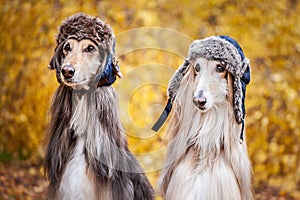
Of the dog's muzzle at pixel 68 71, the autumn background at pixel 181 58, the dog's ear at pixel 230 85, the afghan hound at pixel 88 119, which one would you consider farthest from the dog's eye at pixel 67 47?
the autumn background at pixel 181 58

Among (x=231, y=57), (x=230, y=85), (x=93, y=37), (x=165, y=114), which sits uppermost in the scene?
(x=93, y=37)

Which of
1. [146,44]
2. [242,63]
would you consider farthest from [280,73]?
[242,63]

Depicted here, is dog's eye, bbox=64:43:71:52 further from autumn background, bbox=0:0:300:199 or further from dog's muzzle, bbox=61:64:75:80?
autumn background, bbox=0:0:300:199

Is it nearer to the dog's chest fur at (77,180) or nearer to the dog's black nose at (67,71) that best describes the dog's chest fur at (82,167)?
the dog's chest fur at (77,180)

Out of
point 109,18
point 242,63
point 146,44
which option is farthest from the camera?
point 109,18

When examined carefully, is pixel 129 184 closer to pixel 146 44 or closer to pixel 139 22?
pixel 146 44

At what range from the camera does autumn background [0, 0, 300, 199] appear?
576 centimetres

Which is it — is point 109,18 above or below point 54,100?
above

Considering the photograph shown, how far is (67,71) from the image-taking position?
3090 millimetres

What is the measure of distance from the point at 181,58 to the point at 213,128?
2.63m

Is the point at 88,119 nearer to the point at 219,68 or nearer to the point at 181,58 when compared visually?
the point at 219,68

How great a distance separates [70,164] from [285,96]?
3440mm

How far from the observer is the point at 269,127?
20.4 ft

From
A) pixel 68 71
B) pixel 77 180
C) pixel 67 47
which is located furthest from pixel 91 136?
pixel 67 47
